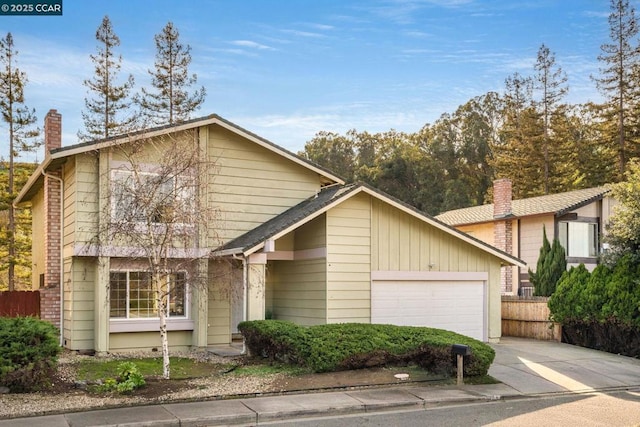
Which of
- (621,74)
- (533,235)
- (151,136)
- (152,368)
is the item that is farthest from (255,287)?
(621,74)

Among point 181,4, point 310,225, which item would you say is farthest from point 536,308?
point 181,4

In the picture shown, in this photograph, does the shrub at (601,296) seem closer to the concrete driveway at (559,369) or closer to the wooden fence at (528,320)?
the wooden fence at (528,320)

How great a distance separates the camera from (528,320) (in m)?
21.5

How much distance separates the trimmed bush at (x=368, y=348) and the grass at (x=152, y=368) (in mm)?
1649

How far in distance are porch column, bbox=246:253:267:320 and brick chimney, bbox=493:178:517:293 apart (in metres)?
15.5

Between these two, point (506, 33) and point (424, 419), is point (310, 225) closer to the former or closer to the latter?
point (424, 419)

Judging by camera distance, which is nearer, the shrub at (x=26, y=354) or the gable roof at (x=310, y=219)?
the shrub at (x=26, y=354)

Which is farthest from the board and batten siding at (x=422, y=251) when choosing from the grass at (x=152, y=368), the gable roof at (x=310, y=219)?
the grass at (x=152, y=368)

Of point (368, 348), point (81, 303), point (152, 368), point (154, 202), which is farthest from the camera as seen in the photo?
point (81, 303)

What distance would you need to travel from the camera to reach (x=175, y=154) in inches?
537

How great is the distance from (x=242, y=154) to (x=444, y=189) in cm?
3630

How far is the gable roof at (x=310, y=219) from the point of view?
1664 centimetres

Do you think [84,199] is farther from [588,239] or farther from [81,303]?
[588,239]

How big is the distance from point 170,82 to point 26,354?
101 ft
